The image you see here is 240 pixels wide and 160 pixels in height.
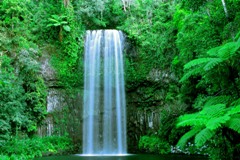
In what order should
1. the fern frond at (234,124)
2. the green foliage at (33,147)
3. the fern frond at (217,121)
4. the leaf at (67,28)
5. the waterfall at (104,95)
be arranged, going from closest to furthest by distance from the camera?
the fern frond at (217,121) → the fern frond at (234,124) → the green foliage at (33,147) → the waterfall at (104,95) → the leaf at (67,28)

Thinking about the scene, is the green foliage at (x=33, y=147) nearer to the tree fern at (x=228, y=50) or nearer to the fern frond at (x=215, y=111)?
the fern frond at (x=215, y=111)

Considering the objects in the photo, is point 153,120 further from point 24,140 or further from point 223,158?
point 223,158

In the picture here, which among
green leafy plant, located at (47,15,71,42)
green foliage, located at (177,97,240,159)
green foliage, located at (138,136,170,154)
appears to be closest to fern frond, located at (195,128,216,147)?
green foliage, located at (177,97,240,159)

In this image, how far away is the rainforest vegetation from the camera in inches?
494

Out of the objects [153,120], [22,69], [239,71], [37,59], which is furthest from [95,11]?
[239,71]

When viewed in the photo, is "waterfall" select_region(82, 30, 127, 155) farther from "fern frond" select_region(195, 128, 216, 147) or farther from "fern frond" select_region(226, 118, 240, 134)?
"fern frond" select_region(226, 118, 240, 134)

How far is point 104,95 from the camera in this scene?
17719 mm

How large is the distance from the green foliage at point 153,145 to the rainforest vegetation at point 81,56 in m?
0.05

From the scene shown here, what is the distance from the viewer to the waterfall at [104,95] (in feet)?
55.8

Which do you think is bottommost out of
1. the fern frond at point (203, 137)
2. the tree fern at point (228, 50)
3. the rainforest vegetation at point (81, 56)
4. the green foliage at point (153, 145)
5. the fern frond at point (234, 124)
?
the green foliage at point (153, 145)

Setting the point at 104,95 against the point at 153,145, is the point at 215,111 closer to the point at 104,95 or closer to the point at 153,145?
the point at 153,145

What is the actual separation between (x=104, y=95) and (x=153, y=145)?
15.1ft

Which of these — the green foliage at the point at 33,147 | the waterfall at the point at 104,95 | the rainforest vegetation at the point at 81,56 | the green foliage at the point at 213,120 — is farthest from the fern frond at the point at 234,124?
the waterfall at the point at 104,95

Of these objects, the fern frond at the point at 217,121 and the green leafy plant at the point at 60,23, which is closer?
the fern frond at the point at 217,121
